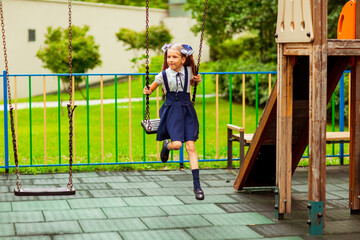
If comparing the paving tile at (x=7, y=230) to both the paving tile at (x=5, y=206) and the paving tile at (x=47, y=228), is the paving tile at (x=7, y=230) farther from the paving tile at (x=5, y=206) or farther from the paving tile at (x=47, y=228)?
the paving tile at (x=5, y=206)

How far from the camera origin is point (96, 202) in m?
7.31

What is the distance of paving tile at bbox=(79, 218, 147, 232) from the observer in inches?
241

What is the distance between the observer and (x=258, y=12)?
16.8 meters

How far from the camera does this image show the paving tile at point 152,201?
23.9ft

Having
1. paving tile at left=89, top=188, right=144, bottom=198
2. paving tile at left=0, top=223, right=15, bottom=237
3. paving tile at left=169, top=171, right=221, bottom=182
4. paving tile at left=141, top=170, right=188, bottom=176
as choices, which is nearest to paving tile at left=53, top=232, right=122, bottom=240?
paving tile at left=0, top=223, right=15, bottom=237

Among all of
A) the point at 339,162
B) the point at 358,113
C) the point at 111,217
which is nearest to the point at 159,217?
the point at 111,217

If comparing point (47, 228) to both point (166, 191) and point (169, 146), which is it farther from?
point (166, 191)

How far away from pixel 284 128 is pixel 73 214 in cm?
221

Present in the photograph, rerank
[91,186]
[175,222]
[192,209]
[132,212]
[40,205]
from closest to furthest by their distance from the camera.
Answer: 1. [175,222]
2. [132,212]
3. [192,209]
4. [40,205]
5. [91,186]

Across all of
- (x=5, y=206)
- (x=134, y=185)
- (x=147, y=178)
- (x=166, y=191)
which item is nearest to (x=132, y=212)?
(x=166, y=191)

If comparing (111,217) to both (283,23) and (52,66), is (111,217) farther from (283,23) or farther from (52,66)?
(52,66)

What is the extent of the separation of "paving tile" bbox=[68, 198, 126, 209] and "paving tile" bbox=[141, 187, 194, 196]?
50 centimetres

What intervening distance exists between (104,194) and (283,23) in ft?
9.38

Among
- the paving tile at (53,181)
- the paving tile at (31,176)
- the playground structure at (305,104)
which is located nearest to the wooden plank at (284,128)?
the playground structure at (305,104)
